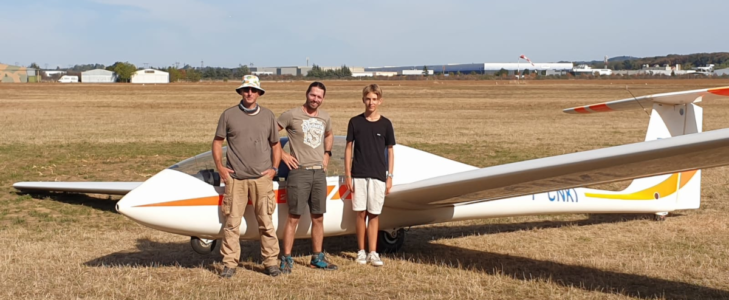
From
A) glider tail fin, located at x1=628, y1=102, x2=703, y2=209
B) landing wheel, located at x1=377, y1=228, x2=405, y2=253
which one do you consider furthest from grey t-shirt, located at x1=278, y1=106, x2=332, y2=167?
glider tail fin, located at x1=628, y1=102, x2=703, y2=209

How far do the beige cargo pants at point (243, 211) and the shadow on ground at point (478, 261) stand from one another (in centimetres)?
41

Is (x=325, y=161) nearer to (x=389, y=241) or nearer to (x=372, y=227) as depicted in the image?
(x=372, y=227)

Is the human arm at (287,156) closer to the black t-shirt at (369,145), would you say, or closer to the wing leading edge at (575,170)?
the black t-shirt at (369,145)

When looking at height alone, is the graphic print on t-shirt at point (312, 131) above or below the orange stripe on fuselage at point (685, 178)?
above

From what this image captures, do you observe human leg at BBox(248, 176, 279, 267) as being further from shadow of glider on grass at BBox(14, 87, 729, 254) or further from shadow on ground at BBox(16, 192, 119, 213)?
shadow on ground at BBox(16, 192, 119, 213)

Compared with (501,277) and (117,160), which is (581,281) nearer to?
(501,277)

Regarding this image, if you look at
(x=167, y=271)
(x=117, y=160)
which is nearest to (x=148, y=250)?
(x=167, y=271)

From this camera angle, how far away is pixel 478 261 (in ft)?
24.3

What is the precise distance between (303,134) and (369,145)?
26.0 inches

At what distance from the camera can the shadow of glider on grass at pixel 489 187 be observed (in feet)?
17.4

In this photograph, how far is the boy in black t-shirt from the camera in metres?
6.71

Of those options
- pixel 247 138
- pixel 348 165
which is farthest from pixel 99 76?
pixel 247 138

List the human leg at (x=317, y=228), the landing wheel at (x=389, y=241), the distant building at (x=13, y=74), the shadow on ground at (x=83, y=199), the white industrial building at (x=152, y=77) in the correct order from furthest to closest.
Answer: the white industrial building at (x=152, y=77) < the distant building at (x=13, y=74) < the shadow on ground at (x=83, y=199) < the landing wheel at (x=389, y=241) < the human leg at (x=317, y=228)

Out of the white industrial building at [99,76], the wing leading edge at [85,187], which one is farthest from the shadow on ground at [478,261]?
the white industrial building at [99,76]
